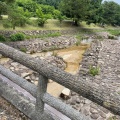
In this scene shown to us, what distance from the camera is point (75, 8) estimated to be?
38.8 metres

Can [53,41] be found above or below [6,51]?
below

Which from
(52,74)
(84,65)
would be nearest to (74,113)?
(52,74)

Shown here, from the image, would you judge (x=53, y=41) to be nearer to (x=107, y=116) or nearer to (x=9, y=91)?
(x=107, y=116)

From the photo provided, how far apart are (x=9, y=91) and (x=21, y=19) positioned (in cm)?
1536

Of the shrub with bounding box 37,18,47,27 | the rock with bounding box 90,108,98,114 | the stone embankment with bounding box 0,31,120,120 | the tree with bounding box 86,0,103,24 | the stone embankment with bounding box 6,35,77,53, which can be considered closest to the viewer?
the rock with bounding box 90,108,98,114

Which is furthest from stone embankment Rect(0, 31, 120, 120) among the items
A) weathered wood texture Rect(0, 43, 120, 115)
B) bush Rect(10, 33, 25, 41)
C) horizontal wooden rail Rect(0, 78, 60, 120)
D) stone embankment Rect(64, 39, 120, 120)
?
weathered wood texture Rect(0, 43, 120, 115)

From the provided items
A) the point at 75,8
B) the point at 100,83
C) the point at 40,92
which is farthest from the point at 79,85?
the point at 75,8

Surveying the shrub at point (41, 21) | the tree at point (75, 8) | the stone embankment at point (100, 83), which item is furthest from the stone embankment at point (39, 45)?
the tree at point (75, 8)

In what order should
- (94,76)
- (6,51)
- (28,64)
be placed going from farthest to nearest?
(94,76) → (6,51) → (28,64)

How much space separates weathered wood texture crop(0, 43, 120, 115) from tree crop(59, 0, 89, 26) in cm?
3484

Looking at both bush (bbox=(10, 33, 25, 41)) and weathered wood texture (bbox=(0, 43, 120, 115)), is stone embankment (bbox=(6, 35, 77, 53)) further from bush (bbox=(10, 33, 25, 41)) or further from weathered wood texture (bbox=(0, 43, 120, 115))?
weathered wood texture (bbox=(0, 43, 120, 115))

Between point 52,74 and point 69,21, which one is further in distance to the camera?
point 69,21

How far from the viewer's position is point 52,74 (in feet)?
12.9

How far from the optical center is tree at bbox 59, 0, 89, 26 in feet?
126
